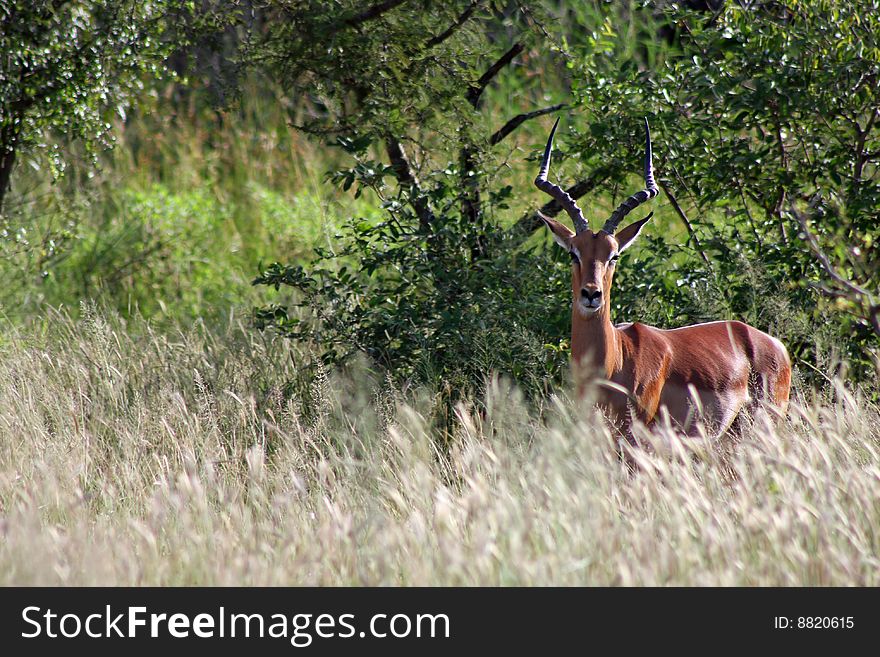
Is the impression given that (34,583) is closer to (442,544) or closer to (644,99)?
(442,544)

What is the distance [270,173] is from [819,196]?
792 centimetres

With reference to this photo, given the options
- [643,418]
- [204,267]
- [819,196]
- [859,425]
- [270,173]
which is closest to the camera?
[859,425]

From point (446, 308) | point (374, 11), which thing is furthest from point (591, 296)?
point (374, 11)

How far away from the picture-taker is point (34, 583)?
331 cm

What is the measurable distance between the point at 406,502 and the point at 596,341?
1.27 metres

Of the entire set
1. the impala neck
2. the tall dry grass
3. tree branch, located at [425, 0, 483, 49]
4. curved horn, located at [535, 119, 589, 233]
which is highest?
tree branch, located at [425, 0, 483, 49]

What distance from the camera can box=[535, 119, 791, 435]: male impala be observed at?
4.92 metres

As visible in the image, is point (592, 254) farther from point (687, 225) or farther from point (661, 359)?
point (687, 225)

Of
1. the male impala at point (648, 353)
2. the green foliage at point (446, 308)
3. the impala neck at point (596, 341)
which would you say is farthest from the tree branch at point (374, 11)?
the impala neck at point (596, 341)

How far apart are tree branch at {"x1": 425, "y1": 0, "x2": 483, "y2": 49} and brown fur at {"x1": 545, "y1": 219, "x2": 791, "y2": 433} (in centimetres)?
191

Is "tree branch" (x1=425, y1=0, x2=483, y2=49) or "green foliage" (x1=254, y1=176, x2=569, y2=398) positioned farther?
"tree branch" (x1=425, y1=0, x2=483, y2=49)

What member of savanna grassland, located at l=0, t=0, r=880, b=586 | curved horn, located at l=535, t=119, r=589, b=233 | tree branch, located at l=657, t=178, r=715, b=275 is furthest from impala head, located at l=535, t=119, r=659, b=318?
tree branch, located at l=657, t=178, r=715, b=275

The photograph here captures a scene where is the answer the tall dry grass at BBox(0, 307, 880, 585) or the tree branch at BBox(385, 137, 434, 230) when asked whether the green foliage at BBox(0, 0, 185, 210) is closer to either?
the tree branch at BBox(385, 137, 434, 230)
